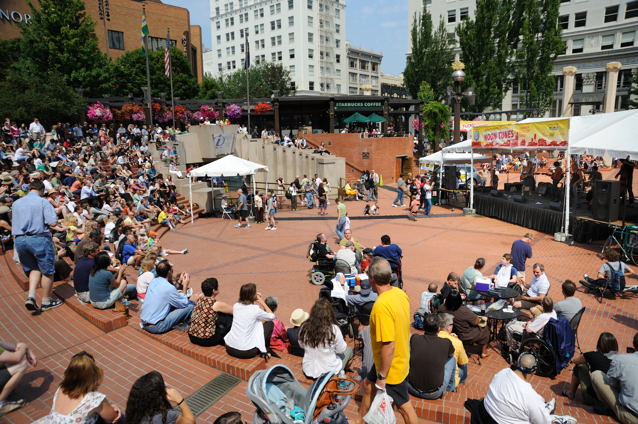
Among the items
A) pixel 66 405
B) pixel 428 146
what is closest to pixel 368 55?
pixel 428 146

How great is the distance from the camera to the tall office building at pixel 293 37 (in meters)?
74.9

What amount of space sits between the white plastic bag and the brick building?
43.9m

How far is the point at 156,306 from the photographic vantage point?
6.29m

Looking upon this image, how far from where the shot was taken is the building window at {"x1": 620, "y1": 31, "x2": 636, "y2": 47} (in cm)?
4925

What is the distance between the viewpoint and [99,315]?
6.53 metres

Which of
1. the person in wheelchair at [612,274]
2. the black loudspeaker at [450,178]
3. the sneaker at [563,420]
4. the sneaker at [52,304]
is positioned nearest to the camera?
the sneaker at [563,420]

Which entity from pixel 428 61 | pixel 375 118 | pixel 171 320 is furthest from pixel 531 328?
pixel 428 61

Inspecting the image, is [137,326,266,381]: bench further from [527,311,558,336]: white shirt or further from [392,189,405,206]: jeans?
[392,189,405,206]: jeans

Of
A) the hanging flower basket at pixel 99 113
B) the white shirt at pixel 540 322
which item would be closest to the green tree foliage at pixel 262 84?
the hanging flower basket at pixel 99 113

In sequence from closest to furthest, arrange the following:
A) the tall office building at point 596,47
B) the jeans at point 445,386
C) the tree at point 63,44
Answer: the jeans at point 445,386 → the tree at point 63,44 → the tall office building at point 596,47

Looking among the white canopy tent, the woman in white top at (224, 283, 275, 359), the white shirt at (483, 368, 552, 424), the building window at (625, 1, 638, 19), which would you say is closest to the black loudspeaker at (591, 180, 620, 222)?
the white shirt at (483, 368, 552, 424)

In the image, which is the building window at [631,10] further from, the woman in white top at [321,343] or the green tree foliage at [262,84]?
the woman in white top at [321,343]

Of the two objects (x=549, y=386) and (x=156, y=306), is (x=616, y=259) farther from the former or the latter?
(x=156, y=306)

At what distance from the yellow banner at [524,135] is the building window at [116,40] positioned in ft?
138
